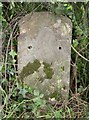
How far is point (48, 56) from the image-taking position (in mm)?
2197

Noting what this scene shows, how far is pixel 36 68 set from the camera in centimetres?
220

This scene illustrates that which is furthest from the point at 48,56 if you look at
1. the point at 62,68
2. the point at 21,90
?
the point at 21,90

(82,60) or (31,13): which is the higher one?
(31,13)

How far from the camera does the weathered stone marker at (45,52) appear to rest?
2.18 metres

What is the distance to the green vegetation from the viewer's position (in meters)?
2.13

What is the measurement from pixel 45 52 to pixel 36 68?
0.11m

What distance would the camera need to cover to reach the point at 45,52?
219 centimetres

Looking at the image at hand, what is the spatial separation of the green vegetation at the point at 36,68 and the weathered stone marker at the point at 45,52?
2 centimetres

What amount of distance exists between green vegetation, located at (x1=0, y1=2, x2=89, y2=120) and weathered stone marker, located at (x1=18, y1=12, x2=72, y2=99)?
0.08 feet

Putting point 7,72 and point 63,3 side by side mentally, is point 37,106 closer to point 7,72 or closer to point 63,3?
point 7,72

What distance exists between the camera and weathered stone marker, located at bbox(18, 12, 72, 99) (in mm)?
2176

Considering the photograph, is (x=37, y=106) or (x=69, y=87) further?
(x=69, y=87)

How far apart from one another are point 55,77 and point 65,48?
7.0 inches

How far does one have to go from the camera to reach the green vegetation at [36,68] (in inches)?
83.7
